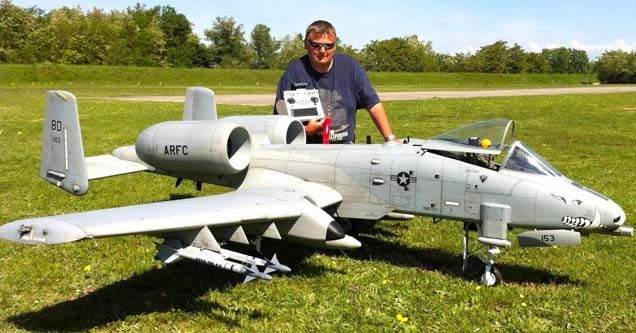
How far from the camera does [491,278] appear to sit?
275 inches

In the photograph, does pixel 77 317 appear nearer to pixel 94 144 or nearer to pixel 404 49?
pixel 94 144

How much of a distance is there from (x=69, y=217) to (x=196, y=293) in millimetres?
2130

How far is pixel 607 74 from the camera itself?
108500mm

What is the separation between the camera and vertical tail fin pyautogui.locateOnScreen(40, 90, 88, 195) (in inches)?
293

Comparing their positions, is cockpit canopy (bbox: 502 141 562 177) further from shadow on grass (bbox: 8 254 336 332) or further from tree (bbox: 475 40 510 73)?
tree (bbox: 475 40 510 73)

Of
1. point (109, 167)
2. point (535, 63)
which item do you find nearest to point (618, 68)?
point (535, 63)

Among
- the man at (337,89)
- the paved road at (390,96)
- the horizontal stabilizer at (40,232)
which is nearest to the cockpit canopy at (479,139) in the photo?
the man at (337,89)

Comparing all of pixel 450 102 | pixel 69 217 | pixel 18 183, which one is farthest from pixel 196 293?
pixel 450 102

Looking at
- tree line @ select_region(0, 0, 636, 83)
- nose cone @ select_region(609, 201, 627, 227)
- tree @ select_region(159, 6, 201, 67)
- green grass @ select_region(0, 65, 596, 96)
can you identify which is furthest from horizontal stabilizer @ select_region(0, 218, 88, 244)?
tree @ select_region(159, 6, 201, 67)

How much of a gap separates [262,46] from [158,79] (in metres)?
71.7

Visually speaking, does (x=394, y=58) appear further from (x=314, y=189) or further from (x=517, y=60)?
(x=314, y=189)

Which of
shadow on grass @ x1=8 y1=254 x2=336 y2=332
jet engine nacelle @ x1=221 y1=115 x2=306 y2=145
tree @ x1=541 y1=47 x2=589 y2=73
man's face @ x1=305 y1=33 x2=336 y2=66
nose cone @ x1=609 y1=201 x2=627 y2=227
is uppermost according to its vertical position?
tree @ x1=541 y1=47 x2=589 y2=73

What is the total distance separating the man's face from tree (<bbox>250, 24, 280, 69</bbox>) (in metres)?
128

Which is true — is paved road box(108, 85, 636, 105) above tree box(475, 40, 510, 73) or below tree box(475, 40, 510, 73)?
below
